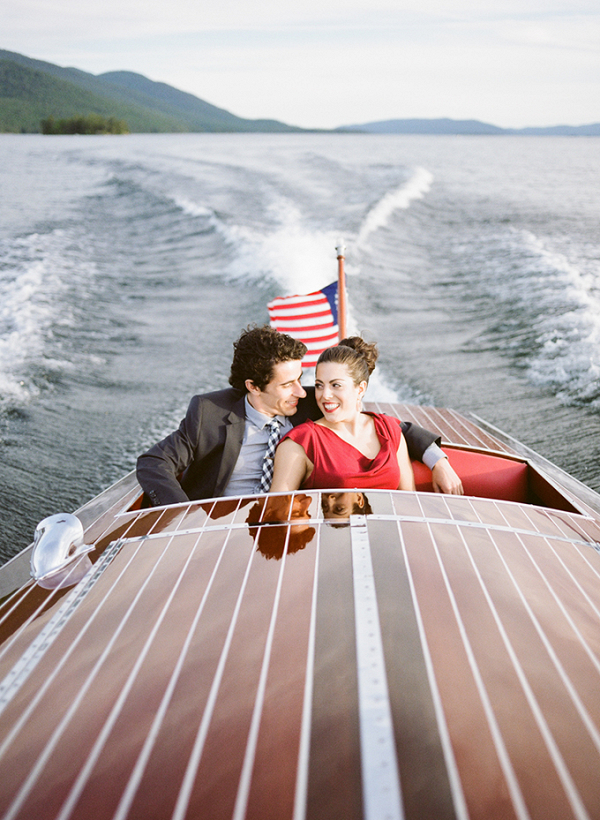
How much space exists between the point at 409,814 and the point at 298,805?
0.51 feet

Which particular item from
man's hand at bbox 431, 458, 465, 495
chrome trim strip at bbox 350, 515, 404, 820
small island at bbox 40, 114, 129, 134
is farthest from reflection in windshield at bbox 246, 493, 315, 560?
small island at bbox 40, 114, 129, 134

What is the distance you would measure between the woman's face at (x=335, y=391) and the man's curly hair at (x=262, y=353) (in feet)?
0.53

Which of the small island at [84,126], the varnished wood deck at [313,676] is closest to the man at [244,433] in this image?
the varnished wood deck at [313,676]

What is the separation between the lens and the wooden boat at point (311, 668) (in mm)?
925

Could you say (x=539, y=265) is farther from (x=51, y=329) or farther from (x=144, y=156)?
(x=144, y=156)

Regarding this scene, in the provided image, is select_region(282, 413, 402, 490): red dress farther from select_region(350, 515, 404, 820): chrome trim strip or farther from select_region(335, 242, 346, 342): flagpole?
select_region(335, 242, 346, 342): flagpole

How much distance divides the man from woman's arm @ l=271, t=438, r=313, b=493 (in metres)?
0.18

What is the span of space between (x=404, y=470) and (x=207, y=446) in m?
0.71

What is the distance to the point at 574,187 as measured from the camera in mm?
15734

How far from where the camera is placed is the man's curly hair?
7.04ft

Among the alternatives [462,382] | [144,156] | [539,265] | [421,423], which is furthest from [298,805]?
[144,156]

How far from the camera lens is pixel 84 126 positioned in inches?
1617

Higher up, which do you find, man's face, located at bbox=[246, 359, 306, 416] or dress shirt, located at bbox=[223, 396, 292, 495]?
man's face, located at bbox=[246, 359, 306, 416]

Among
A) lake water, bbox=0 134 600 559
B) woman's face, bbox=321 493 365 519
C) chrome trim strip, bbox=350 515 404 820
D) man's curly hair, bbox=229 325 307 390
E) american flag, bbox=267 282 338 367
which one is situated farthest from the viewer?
lake water, bbox=0 134 600 559
